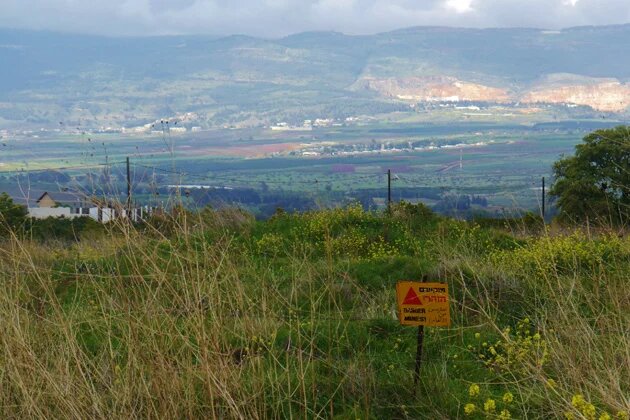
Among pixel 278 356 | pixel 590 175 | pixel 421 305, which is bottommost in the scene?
pixel 590 175

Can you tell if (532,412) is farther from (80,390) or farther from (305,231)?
(305,231)

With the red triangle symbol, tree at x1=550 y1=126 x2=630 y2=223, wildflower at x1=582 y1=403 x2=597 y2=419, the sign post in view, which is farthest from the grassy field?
tree at x1=550 y1=126 x2=630 y2=223

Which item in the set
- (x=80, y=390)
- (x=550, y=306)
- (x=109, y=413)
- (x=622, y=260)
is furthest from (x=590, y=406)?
(x=622, y=260)

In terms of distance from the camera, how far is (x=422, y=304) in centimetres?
537

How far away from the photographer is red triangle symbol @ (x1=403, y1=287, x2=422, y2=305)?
17.6ft

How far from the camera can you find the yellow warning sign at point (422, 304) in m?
5.35

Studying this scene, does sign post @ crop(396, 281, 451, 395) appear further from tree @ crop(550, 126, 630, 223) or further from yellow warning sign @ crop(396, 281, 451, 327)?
tree @ crop(550, 126, 630, 223)

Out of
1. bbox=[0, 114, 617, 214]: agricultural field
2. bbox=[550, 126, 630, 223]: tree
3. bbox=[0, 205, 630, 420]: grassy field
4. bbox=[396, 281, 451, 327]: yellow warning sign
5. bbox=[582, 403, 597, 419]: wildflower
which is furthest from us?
bbox=[0, 114, 617, 214]: agricultural field

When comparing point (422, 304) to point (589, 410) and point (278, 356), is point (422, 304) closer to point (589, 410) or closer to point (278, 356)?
point (278, 356)

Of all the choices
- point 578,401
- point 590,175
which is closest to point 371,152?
point 590,175

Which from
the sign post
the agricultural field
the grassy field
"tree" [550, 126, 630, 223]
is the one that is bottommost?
the agricultural field

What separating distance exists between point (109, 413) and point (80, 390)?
390mm

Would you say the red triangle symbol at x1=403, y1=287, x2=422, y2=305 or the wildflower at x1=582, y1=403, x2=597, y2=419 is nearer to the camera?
the wildflower at x1=582, y1=403, x2=597, y2=419

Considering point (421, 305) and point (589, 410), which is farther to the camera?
point (421, 305)
